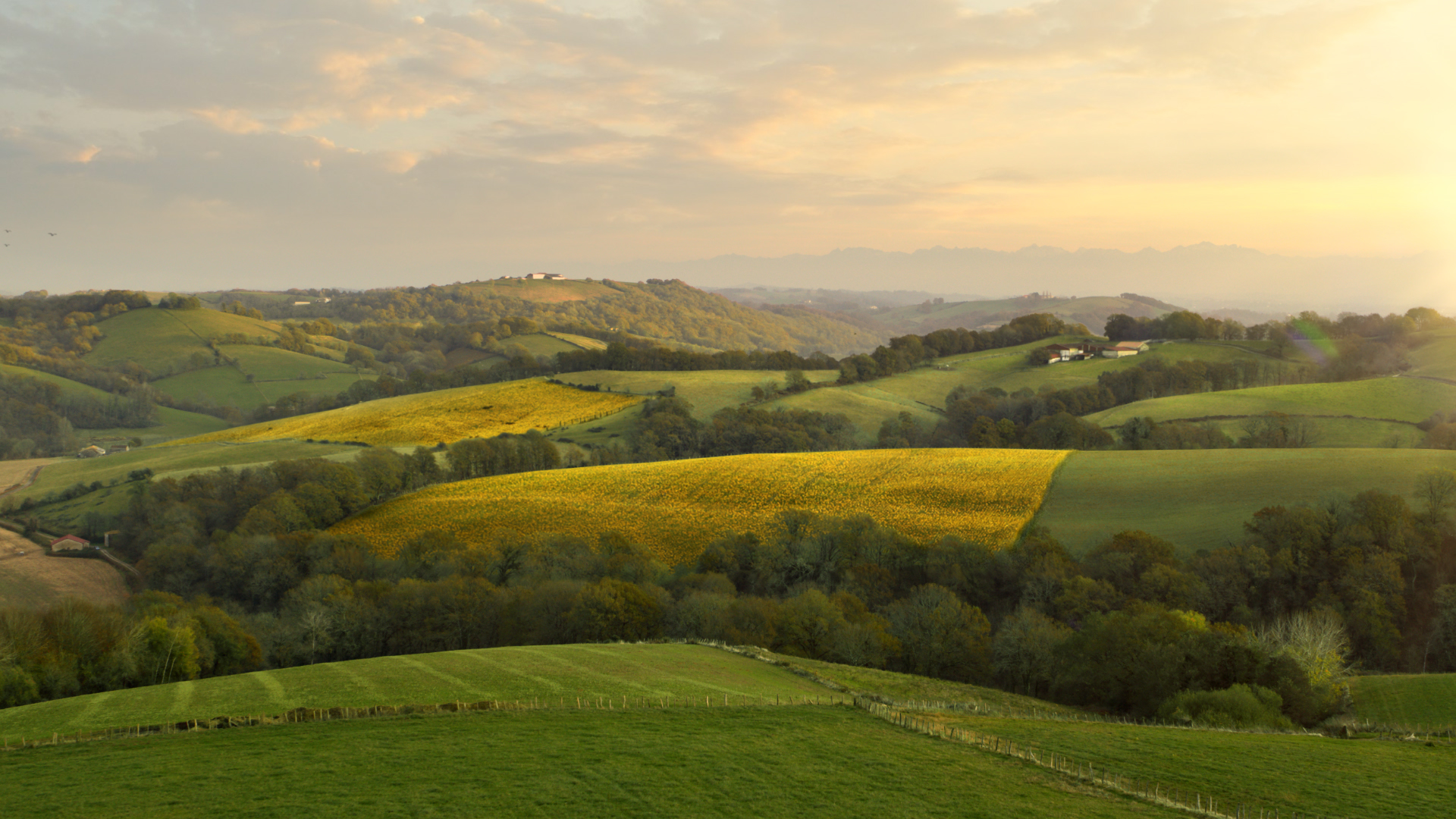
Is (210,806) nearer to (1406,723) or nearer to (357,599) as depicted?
(357,599)

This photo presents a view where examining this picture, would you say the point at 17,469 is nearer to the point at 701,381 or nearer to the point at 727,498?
the point at 701,381

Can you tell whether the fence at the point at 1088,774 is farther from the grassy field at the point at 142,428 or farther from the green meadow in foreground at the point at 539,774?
the grassy field at the point at 142,428

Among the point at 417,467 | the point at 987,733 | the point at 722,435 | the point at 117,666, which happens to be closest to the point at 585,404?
the point at 722,435

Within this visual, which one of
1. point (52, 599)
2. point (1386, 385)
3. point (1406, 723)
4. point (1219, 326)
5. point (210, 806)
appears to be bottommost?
point (52, 599)

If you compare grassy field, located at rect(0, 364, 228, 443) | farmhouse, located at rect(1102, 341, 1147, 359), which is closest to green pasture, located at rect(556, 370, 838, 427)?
farmhouse, located at rect(1102, 341, 1147, 359)

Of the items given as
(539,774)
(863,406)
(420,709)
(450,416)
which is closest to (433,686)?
(420,709)

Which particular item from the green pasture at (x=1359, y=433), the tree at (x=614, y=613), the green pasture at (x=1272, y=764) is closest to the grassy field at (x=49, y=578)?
the tree at (x=614, y=613)

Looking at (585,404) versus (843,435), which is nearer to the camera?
(843,435)
